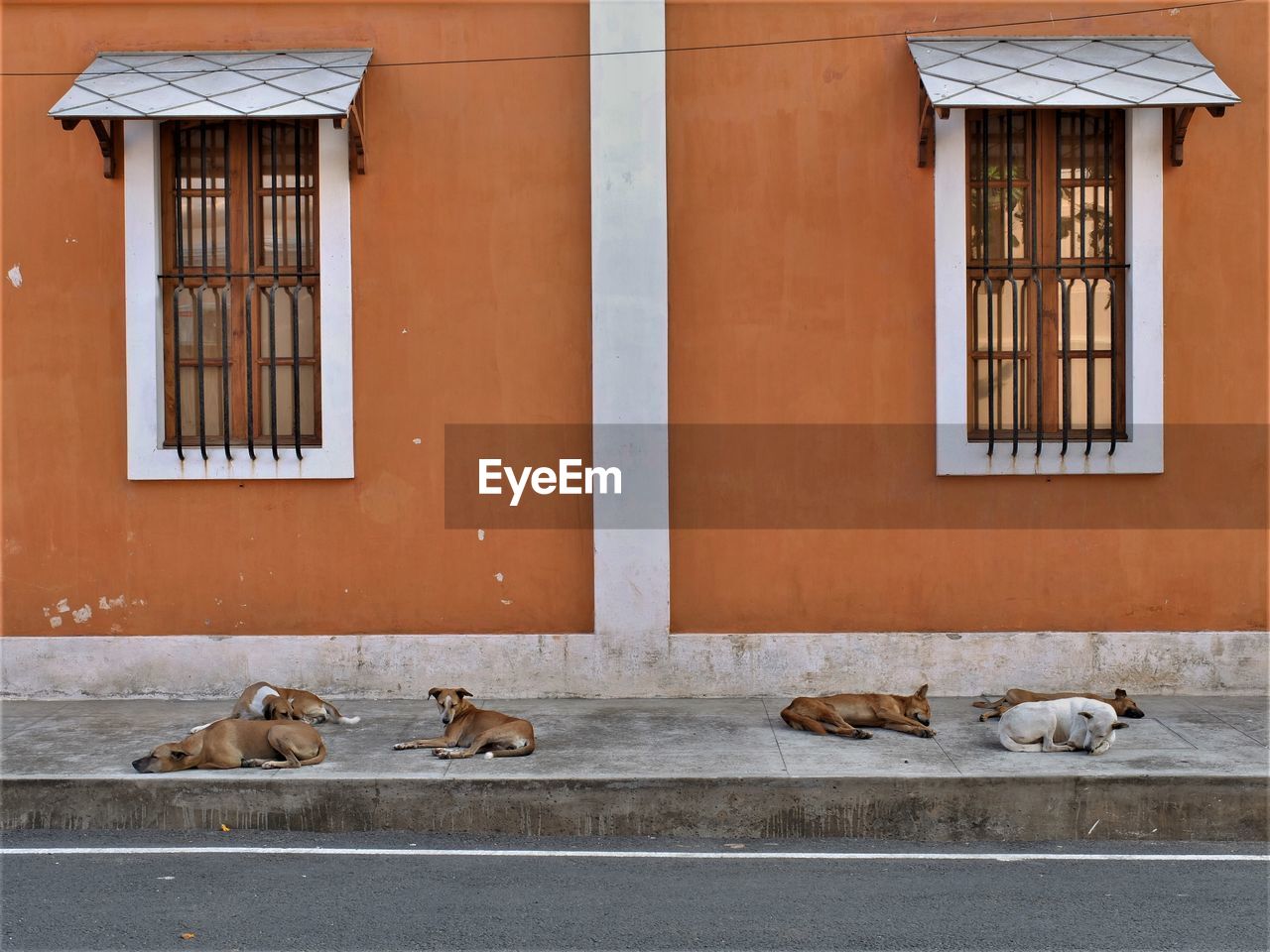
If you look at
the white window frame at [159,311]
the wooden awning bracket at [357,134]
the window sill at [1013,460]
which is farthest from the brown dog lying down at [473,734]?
the wooden awning bracket at [357,134]

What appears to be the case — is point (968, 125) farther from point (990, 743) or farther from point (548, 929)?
point (548, 929)

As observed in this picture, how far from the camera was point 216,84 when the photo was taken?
884 centimetres

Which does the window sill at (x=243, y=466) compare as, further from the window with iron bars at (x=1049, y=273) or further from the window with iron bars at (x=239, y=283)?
the window with iron bars at (x=1049, y=273)

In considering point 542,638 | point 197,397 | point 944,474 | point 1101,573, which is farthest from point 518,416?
point 1101,573

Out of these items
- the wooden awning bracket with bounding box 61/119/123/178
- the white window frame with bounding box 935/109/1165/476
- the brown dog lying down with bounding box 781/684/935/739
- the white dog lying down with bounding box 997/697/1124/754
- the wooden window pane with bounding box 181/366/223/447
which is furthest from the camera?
the wooden window pane with bounding box 181/366/223/447

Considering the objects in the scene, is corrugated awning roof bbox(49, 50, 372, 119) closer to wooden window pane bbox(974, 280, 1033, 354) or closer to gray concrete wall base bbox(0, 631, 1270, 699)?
gray concrete wall base bbox(0, 631, 1270, 699)

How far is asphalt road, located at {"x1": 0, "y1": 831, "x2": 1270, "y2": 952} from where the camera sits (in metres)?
5.29

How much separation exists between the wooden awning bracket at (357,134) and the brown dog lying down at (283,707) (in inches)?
147

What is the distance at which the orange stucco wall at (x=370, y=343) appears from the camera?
9.27 metres

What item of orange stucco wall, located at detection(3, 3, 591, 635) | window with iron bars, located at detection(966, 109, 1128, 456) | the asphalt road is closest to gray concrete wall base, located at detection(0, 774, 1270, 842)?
the asphalt road

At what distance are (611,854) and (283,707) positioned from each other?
2.66 m

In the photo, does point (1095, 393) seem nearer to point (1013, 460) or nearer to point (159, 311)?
point (1013, 460)

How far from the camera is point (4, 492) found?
9.37 m

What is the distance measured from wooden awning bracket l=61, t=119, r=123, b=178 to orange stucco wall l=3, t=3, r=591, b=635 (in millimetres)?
100
